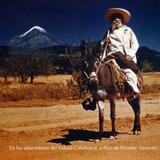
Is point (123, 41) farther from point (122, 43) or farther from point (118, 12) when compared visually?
point (118, 12)

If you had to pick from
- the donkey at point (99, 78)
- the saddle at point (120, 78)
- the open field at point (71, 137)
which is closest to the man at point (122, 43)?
the saddle at point (120, 78)

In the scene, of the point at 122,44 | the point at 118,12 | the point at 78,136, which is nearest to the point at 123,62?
the point at 122,44

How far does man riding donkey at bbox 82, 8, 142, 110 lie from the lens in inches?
456

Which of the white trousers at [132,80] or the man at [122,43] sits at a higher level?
the man at [122,43]

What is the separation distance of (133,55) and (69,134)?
110 inches

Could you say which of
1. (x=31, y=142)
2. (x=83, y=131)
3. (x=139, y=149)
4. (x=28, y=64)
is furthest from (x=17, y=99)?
(x=28, y=64)

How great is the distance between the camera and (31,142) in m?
11.3

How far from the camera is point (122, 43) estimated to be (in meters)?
11.7

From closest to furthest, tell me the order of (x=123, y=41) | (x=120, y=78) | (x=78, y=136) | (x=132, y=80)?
1. (x=120, y=78)
2. (x=132, y=80)
3. (x=123, y=41)
4. (x=78, y=136)

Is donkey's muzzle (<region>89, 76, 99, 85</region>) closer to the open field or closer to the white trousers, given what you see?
the white trousers

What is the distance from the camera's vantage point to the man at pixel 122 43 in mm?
11594

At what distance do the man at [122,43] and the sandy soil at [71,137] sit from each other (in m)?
1.62

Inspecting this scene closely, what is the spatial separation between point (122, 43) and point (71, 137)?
2.72 meters

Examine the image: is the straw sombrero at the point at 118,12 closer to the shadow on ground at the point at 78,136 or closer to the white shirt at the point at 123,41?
the white shirt at the point at 123,41
